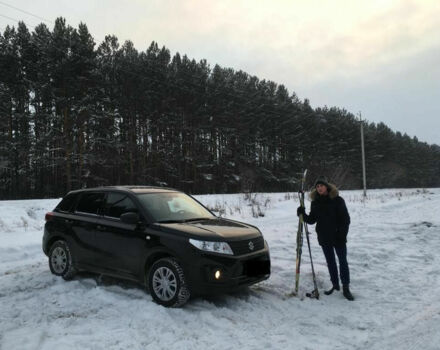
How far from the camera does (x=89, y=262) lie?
6320 millimetres

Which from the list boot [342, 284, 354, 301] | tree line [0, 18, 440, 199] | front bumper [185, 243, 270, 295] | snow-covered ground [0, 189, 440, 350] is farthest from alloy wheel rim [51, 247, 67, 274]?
tree line [0, 18, 440, 199]

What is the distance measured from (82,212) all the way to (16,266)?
2.50 metres

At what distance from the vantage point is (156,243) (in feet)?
17.6

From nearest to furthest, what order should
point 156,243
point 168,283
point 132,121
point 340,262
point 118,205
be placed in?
point 168,283 < point 156,243 < point 340,262 < point 118,205 < point 132,121

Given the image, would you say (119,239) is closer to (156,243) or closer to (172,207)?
(156,243)

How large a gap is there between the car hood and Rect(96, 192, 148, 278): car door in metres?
0.45

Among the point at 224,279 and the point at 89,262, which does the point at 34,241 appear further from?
Result: the point at 224,279

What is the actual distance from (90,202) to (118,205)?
0.80 m

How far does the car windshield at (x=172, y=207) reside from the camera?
19.4 ft

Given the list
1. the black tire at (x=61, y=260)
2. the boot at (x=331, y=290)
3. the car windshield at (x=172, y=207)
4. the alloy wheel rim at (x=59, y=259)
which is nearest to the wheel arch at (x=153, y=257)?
the car windshield at (x=172, y=207)

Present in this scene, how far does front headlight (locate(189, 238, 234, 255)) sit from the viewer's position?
5078 mm

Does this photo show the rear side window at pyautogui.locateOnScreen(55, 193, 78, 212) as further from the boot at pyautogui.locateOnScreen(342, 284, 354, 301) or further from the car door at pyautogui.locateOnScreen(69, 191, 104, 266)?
the boot at pyautogui.locateOnScreen(342, 284, 354, 301)

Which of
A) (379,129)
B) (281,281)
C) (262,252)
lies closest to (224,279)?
(262,252)

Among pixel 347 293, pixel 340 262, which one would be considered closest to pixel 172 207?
pixel 340 262
